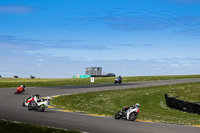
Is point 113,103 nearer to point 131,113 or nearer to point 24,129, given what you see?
point 131,113

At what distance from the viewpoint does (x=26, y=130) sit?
42.1 ft

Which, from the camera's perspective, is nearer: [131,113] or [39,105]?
[131,113]

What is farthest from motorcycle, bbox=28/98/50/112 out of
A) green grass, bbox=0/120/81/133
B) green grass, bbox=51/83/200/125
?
green grass, bbox=0/120/81/133

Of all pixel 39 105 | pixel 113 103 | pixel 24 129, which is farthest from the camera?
pixel 113 103

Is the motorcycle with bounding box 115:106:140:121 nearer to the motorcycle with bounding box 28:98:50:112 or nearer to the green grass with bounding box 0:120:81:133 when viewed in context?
the green grass with bounding box 0:120:81:133

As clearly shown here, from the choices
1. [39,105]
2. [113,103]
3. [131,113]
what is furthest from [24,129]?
[113,103]

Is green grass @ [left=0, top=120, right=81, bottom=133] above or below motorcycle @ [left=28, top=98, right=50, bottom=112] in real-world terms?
below

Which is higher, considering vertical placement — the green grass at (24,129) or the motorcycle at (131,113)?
the motorcycle at (131,113)

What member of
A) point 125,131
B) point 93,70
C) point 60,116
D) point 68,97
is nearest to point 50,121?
point 60,116

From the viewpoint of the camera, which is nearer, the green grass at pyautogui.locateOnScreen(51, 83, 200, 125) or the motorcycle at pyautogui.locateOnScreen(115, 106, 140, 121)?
the motorcycle at pyautogui.locateOnScreen(115, 106, 140, 121)

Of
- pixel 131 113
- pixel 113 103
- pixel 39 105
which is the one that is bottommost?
pixel 113 103

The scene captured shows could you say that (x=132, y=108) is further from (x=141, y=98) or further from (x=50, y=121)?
(x=141, y=98)

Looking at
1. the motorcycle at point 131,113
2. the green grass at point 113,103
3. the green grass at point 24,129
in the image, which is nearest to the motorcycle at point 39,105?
the green grass at point 113,103

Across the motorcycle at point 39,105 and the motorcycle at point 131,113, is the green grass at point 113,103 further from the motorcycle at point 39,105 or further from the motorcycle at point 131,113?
the motorcycle at point 131,113
